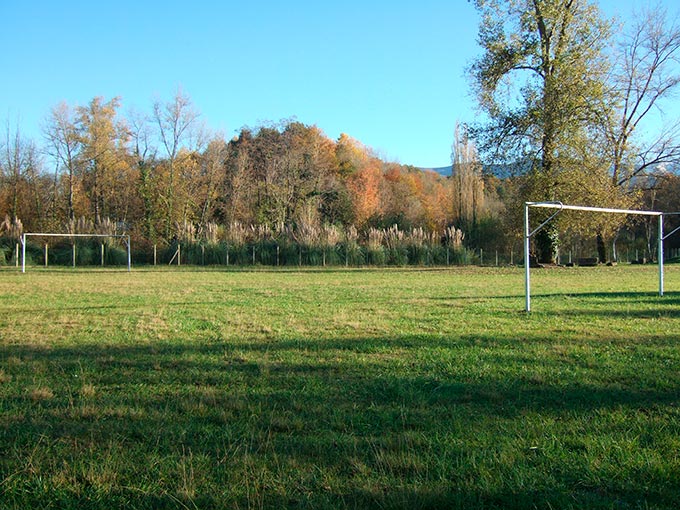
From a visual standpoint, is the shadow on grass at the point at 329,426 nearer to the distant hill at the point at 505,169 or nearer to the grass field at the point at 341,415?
the grass field at the point at 341,415

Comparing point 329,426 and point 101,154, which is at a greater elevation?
point 101,154

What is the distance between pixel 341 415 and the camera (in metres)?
4.13

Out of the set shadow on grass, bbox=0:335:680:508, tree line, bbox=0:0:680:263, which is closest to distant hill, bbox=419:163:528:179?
tree line, bbox=0:0:680:263

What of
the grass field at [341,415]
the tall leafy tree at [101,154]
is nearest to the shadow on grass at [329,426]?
the grass field at [341,415]

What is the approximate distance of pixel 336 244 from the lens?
34906mm

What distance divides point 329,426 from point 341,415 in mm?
243

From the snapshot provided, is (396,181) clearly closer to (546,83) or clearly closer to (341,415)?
(546,83)

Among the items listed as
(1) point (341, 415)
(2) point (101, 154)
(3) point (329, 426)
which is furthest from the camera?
(2) point (101, 154)

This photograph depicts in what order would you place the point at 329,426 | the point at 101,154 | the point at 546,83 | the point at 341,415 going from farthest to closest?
1. the point at 101,154
2. the point at 546,83
3. the point at 341,415
4. the point at 329,426

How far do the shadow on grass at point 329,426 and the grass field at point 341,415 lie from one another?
0.05 feet

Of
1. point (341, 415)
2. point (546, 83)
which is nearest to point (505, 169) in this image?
point (546, 83)

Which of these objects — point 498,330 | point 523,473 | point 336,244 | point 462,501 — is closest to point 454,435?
point 523,473

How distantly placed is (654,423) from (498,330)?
172 inches

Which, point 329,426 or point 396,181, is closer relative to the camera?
point 329,426
